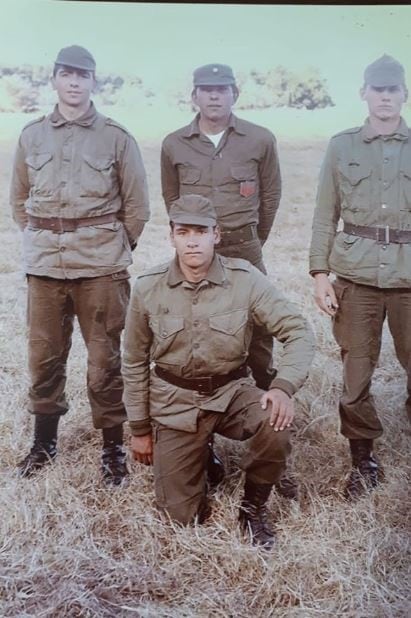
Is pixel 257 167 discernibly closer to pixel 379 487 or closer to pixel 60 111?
pixel 60 111

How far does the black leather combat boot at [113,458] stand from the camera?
210 cm

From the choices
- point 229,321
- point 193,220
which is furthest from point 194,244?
point 229,321

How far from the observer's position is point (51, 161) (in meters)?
2.08

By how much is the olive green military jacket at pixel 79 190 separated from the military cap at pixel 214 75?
0.21 metres

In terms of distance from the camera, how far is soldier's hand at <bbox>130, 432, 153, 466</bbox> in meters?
2.07

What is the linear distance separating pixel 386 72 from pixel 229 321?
0.66m

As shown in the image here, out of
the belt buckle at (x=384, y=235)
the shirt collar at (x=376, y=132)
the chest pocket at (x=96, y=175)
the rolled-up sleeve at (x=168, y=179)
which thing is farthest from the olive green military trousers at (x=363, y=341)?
the chest pocket at (x=96, y=175)

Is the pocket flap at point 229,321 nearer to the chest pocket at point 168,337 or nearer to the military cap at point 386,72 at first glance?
the chest pocket at point 168,337

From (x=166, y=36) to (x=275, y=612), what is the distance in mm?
1271

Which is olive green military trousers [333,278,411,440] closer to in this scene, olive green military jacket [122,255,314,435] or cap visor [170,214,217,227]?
olive green military jacket [122,255,314,435]

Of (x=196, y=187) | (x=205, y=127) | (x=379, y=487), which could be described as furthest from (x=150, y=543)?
(x=205, y=127)

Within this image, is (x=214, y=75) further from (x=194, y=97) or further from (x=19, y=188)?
(x=19, y=188)

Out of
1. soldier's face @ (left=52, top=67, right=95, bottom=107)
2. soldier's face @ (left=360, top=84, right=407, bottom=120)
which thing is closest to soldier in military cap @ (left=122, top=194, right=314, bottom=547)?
soldier's face @ (left=52, top=67, right=95, bottom=107)

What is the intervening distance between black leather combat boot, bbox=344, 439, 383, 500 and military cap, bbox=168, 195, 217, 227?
652 millimetres
